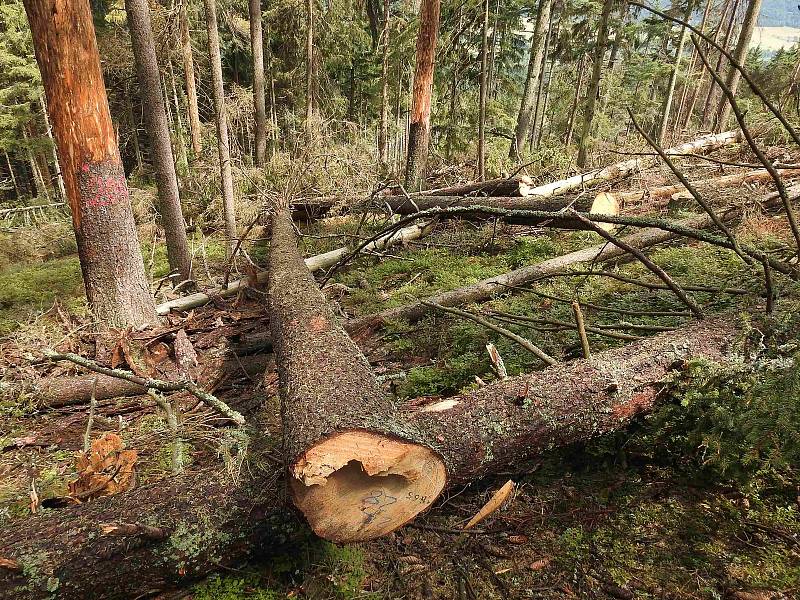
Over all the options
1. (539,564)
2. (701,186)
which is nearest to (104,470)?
(539,564)

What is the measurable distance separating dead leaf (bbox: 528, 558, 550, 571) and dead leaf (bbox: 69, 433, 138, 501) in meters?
2.20

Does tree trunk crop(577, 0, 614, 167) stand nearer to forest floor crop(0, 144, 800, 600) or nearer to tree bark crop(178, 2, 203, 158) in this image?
forest floor crop(0, 144, 800, 600)

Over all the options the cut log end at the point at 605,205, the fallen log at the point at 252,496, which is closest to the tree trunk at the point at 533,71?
the cut log end at the point at 605,205

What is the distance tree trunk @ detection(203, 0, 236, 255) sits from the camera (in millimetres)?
7387

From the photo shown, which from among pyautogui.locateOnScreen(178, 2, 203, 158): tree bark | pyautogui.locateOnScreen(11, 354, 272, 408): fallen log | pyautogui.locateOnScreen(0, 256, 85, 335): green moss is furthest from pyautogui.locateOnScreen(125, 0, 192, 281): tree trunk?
pyautogui.locateOnScreen(178, 2, 203, 158): tree bark

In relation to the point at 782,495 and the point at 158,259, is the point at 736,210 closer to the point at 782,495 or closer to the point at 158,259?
the point at 782,495

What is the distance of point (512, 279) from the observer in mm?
4922

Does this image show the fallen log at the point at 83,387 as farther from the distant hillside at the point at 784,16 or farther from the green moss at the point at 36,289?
the distant hillside at the point at 784,16

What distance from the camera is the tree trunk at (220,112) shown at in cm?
739

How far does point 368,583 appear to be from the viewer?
199 centimetres

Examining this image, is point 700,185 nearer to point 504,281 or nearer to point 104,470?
point 504,281

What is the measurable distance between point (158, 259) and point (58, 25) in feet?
21.2

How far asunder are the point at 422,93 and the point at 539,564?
357 inches

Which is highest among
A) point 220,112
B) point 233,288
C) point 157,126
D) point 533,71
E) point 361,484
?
point 533,71
